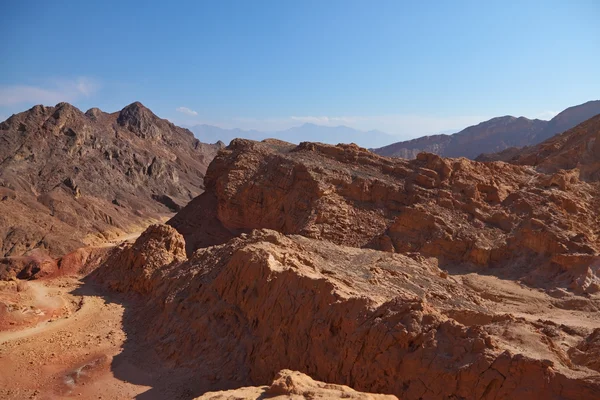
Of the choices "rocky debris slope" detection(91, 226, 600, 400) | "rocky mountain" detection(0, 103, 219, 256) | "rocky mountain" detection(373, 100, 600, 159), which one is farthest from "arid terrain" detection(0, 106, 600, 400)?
"rocky mountain" detection(373, 100, 600, 159)

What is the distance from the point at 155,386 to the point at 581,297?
1818cm

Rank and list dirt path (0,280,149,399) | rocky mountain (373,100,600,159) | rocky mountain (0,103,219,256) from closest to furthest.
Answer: dirt path (0,280,149,399)
rocky mountain (0,103,219,256)
rocky mountain (373,100,600,159)

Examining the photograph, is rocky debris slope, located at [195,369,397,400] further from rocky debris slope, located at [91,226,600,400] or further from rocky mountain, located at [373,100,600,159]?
rocky mountain, located at [373,100,600,159]

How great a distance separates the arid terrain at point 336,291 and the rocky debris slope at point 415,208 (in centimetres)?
10

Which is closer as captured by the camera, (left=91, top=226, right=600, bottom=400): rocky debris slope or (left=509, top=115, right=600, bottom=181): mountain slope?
(left=91, top=226, right=600, bottom=400): rocky debris slope

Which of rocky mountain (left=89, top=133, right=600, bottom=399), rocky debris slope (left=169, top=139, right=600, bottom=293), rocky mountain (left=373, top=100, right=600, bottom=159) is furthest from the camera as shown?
rocky mountain (left=373, top=100, right=600, bottom=159)

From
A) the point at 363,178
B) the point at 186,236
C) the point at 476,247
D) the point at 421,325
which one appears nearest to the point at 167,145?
the point at 186,236

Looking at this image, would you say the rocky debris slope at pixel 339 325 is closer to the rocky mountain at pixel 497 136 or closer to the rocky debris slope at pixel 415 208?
the rocky debris slope at pixel 415 208

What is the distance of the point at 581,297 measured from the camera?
71.1 ft

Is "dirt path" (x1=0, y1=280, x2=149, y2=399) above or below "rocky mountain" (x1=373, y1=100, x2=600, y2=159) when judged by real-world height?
below

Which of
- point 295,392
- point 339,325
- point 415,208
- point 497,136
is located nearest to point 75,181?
point 415,208

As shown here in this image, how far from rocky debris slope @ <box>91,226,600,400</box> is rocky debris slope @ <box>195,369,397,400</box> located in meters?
2.19

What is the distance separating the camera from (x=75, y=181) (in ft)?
163

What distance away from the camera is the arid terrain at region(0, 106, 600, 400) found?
10781 millimetres
